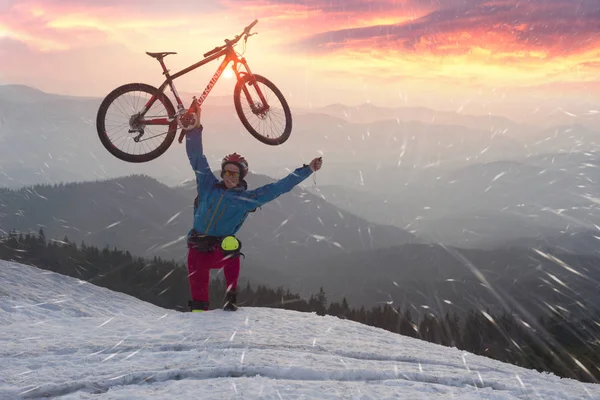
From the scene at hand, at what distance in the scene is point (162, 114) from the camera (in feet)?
32.6

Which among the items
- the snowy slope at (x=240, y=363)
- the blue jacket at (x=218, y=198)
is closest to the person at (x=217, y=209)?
the blue jacket at (x=218, y=198)

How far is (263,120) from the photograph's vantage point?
10.7 metres

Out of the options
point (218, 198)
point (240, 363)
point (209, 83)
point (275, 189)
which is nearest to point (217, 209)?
point (218, 198)

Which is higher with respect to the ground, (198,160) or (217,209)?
(198,160)

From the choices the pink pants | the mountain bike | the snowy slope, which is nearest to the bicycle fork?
the mountain bike

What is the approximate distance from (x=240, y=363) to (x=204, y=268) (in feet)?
13.8

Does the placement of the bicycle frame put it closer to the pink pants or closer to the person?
the person

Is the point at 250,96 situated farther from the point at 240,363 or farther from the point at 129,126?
the point at 240,363

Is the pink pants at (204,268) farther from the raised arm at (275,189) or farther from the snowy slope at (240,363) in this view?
the raised arm at (275,189)

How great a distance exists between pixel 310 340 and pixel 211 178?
13.0 ft

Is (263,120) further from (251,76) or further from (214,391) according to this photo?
(214,391)

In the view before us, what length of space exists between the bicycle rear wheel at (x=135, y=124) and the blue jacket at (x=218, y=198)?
1.93ft

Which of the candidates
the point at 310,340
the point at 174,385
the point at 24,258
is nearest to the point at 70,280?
the point at 310,340

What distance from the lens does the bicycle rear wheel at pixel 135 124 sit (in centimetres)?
937
